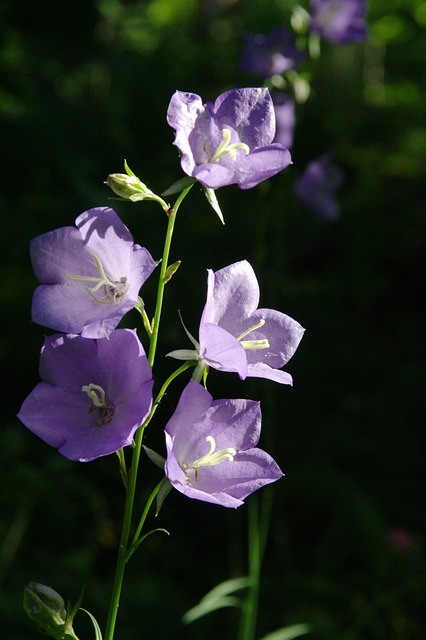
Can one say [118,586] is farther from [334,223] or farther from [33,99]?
[334,223]

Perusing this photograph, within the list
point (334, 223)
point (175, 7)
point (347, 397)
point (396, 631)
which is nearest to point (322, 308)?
point (347, 397)

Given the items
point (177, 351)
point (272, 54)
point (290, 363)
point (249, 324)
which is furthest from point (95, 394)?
point (290, 363)

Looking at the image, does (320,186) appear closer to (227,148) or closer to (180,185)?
(227,148)

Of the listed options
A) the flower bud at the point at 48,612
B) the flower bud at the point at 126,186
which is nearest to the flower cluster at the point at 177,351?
the flower bud at the point at 126,186

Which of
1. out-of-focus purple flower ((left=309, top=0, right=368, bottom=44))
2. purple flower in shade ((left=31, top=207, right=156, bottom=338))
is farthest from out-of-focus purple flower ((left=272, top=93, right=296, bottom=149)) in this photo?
purple flower in shade ((left=31, top=207, right=156, bottom=338))

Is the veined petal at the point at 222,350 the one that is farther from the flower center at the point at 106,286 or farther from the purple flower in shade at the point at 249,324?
→ the flower center at the point at 106,286
